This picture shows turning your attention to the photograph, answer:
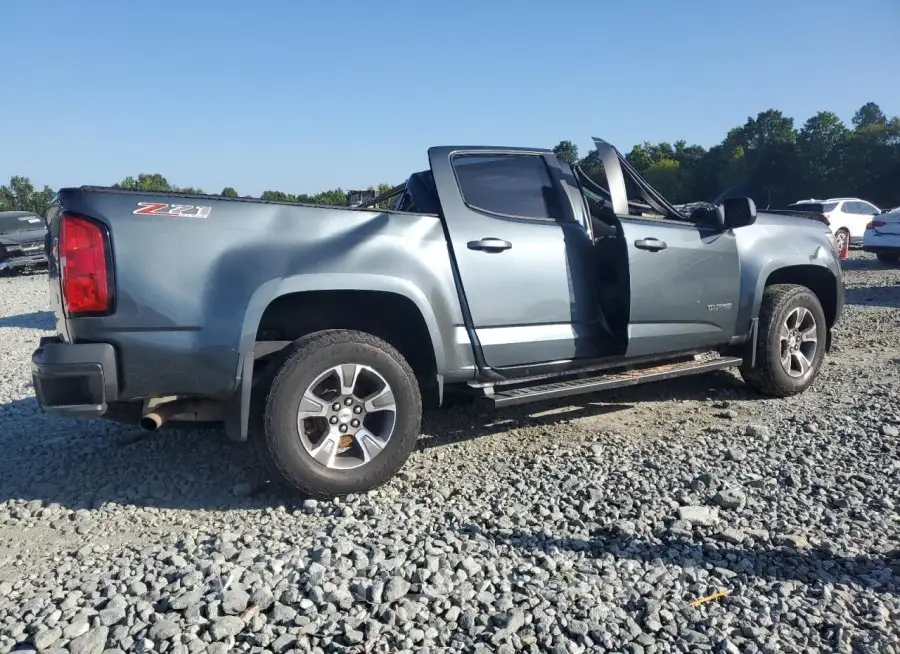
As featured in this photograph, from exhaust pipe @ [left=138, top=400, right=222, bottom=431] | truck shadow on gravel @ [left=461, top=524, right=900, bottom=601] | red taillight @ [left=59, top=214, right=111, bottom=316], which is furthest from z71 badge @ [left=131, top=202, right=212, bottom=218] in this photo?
truck shadow on gravel @ [left=461, top=524, right=900, bottom=601]

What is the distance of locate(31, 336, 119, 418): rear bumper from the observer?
11.0 ft

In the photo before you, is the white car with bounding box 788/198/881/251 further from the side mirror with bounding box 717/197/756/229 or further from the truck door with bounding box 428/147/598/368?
the truck door with bounding box 428/147/598/368

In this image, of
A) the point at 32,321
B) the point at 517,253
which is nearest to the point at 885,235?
the point at 517,253

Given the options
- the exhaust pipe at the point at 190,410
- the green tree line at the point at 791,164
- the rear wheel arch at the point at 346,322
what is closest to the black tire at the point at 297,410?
the rear wheel arch at the point at 346,322

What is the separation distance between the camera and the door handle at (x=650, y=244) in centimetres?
478

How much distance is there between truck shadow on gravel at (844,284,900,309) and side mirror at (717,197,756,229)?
6587 millimetres

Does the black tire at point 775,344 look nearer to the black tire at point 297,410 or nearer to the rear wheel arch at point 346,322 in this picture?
the rear wheel arch at point 346,322

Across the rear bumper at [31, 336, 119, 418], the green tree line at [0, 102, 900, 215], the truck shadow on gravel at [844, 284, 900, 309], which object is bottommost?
the truck shadow on gravel at [844, 284, 900, 309]

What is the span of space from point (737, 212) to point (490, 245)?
6.52 feet

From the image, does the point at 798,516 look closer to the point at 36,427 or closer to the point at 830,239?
the point at 830,239

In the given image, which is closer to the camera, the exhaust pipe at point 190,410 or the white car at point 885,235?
the exhaust pipe at point 190,410

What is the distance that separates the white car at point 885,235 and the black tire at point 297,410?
46.6 ft

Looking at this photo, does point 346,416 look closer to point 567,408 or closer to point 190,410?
point 190,410

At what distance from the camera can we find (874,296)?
37.4 ft
